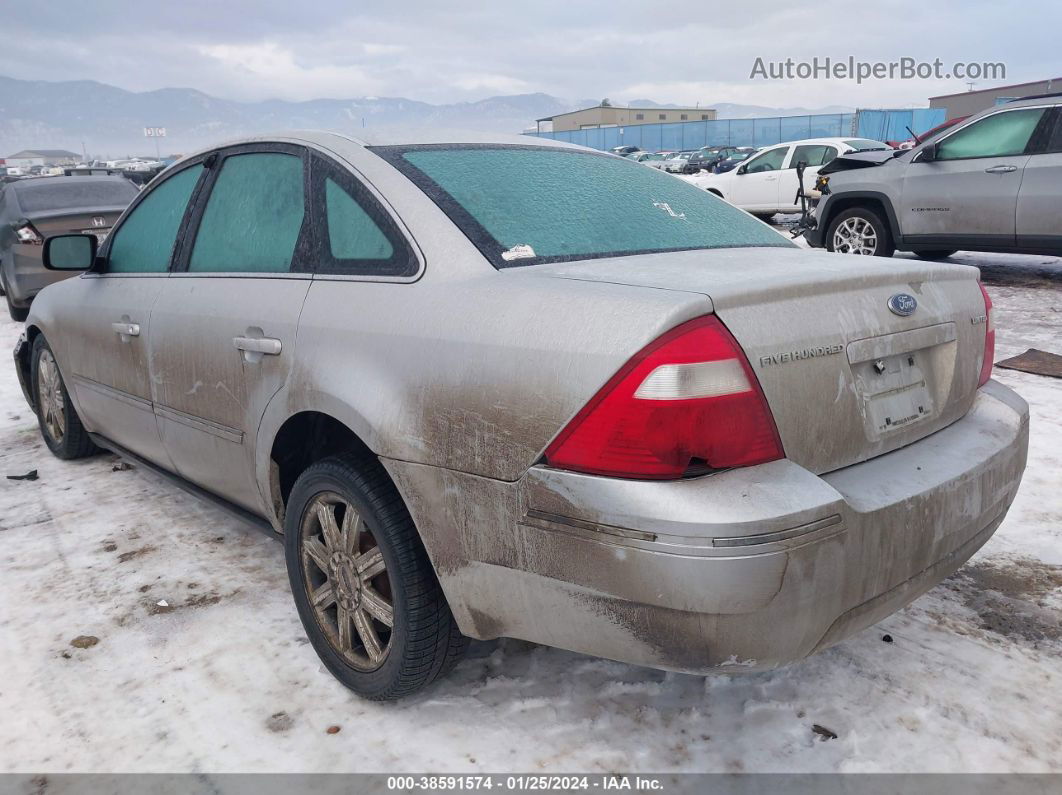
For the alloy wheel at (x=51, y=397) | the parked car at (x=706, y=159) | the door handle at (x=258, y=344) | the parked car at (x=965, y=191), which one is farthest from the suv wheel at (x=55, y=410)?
the parked car at (x=706, y=159)

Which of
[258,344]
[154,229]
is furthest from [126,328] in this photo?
[258,344]

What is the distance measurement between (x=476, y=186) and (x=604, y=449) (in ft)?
3.52

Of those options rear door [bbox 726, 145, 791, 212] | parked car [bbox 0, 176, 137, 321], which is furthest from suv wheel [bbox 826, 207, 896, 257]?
parked car [bbox 0, 176, 137, 321]

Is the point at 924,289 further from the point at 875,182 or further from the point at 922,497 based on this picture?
the point at 875,182

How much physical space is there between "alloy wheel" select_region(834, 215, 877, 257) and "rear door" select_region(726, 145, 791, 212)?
6899 millimetres

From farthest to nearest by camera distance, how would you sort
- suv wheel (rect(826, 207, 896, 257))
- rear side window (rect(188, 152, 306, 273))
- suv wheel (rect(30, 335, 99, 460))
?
suv wheel (rect(826, 207, 896, 257)), suv wheel (rect(30, 335, 99, 460)), rear side window (rect(188, 152, 306, 273))

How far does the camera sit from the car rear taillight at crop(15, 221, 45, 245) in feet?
27.9

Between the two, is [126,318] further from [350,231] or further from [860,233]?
[860,233]

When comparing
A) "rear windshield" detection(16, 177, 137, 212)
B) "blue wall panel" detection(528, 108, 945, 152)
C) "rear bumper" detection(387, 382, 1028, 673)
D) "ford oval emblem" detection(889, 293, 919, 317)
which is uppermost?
"blue wall panel" detection(528, 108, 945, 152)

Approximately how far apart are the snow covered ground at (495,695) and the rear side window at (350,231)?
1.29m

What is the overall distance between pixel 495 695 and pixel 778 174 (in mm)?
→ 15210

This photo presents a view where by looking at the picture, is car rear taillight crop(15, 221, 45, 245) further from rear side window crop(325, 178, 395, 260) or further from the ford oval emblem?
the ford oval emblem

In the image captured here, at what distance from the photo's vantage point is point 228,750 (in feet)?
7.27

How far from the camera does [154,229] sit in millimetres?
3539
